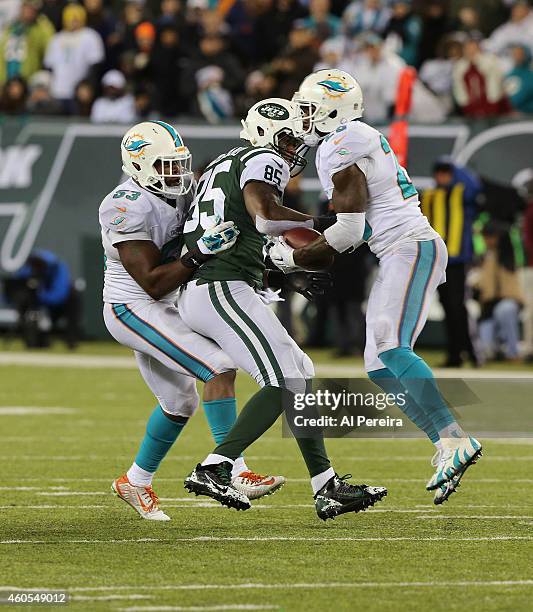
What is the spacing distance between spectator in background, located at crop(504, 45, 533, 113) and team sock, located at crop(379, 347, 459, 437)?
9996 millimetres

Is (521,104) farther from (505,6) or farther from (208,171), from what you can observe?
(208,171)

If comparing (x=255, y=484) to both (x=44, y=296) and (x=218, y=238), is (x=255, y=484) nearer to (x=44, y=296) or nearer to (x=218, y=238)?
(x=218, y=238)

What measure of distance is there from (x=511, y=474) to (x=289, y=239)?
2.19m

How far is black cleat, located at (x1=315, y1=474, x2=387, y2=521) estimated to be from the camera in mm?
6016

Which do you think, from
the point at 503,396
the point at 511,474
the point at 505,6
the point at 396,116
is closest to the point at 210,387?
the point at 511,474

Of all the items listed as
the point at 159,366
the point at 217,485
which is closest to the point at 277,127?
the point at 159,366

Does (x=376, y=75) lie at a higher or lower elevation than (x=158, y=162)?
lower

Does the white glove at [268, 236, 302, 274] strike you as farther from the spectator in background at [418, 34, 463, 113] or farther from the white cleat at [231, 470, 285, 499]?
the spectator in background at [418, 34, 463, 113]

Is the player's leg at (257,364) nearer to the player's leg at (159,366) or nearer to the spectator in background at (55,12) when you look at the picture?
the player's leg at (159,366)

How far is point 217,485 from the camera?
5805 mm

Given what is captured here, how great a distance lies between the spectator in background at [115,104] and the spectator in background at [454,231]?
4.11m

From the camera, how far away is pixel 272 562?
5.17 meters

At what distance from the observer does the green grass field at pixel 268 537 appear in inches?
183

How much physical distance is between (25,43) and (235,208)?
41.1ft
